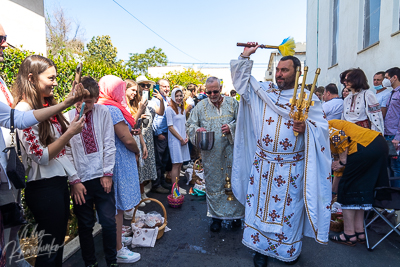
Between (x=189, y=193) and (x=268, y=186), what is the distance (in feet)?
9.59

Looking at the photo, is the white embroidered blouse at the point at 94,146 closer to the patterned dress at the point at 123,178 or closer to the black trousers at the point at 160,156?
the patterned dress at the point at 123,178

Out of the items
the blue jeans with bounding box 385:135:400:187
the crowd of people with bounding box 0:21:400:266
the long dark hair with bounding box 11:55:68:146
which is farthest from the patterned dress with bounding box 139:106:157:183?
the blue jeans with bounding box 385:135:400:187

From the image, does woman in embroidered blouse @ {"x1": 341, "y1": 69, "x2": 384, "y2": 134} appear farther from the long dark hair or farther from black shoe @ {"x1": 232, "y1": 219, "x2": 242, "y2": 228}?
the long dark hair

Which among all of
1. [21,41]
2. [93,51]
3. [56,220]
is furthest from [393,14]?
[93,51]

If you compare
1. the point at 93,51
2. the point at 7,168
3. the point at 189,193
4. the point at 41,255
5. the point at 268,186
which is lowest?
the point at 189,193

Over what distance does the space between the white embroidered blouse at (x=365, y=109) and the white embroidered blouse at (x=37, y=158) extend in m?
4.34

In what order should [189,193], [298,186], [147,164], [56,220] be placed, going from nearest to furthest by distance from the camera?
1. [56,220]
2. [298,186]
3. [147,164]
4. [189,193]

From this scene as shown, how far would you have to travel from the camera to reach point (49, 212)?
211cm

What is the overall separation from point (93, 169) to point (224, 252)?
1873 millimetres

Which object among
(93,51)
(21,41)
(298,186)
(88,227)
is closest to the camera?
(88,227)

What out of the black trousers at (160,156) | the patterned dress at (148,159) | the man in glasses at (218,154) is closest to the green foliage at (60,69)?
the patterned dress at (148,159)

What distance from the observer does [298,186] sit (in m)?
2.92

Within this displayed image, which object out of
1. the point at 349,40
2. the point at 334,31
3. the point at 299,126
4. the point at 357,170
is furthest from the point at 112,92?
the point at 334,31

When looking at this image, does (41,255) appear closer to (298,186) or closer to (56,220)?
(56,220)
